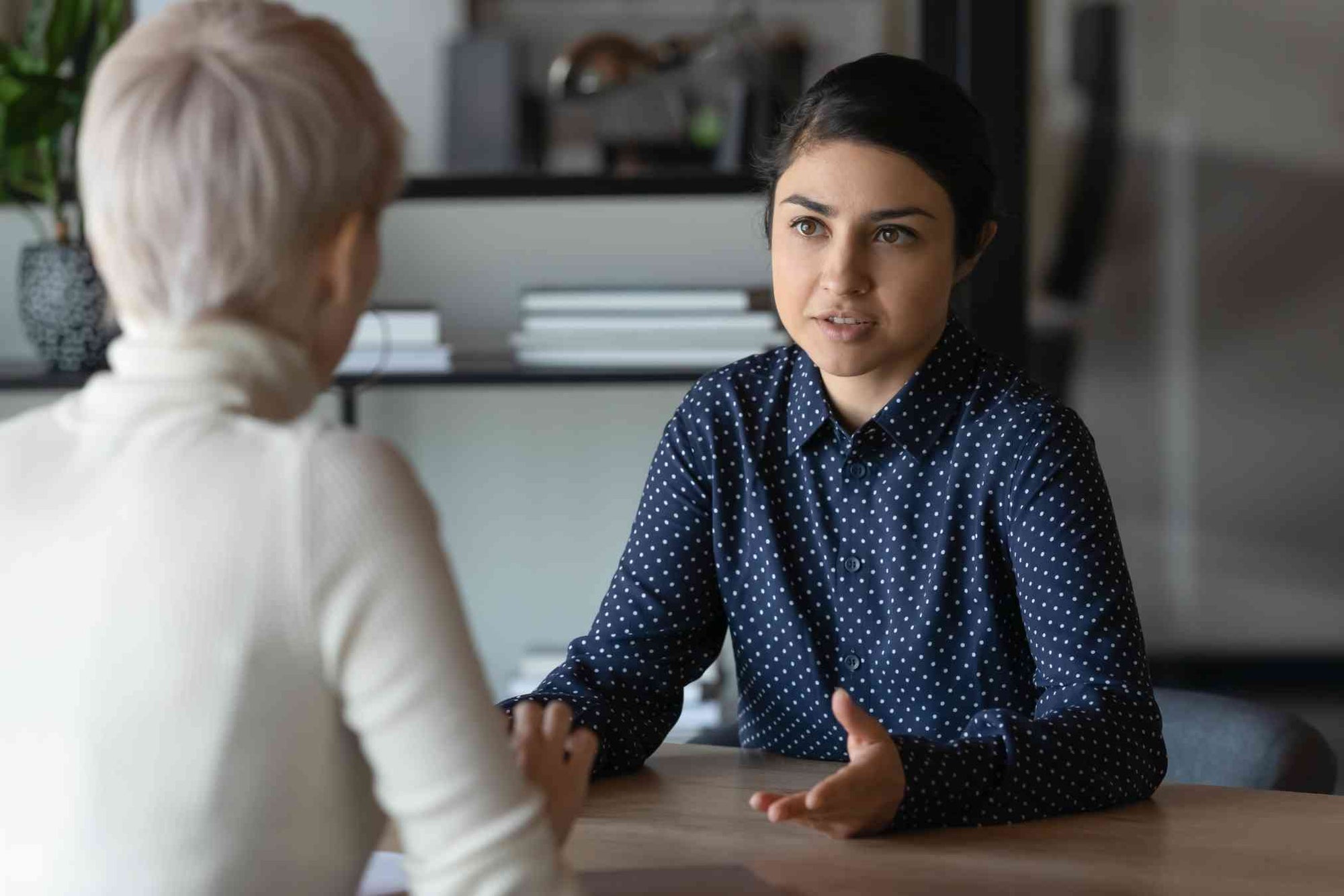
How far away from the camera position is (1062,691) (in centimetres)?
125

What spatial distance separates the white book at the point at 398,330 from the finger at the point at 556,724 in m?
1.77

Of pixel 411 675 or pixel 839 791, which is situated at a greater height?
pixel 411 675

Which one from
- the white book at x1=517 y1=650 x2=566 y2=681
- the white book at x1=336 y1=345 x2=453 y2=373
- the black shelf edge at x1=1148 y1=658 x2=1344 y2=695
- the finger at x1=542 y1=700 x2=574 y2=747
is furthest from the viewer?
the black shelf edge at x1=1148 y1=658 x2=1344 y2=695

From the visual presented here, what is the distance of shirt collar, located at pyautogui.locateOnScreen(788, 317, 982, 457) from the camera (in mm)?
1442

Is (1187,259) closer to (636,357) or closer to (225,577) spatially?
(636,357)

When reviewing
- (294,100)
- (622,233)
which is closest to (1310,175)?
(622,233)

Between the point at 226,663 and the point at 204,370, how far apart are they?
133 mm

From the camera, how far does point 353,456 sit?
666mm

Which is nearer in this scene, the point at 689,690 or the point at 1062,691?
the point at 1062,691

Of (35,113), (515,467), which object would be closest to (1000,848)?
(515,467)

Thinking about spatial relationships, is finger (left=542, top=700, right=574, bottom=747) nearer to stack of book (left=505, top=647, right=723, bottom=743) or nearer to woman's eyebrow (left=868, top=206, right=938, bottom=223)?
woman's eyebrow (left=868, top=206, right=938, bottom=223)

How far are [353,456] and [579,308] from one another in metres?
1.94

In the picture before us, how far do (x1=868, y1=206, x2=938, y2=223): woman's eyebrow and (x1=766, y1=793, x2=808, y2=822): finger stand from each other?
57 cm

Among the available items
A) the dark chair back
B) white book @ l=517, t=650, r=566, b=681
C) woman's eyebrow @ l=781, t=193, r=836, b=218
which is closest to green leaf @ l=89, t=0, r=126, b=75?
white book @ l=517, t=650, r=566, b=681
